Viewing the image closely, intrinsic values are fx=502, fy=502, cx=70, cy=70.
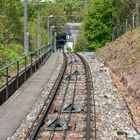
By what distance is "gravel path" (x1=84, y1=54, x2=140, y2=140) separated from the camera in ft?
41.9

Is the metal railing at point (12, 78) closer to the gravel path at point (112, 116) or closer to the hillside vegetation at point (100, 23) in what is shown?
the gravel path at point (112, 116)

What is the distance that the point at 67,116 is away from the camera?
15297 millimetres

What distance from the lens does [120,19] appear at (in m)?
79.8

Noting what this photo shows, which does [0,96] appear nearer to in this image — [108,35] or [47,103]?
[47,103]

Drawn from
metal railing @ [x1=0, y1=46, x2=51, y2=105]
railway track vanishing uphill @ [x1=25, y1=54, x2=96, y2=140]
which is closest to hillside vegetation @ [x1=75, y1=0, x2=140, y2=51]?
metal railing @ [x1=0, y1=46, x2=51, y2=105]

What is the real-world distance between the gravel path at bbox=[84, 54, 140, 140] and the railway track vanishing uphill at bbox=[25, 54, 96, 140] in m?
0.22

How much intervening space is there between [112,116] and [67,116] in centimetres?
137

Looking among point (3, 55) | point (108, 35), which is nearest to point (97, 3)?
point (108, 35)

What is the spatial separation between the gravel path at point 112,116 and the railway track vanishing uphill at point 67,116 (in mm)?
223

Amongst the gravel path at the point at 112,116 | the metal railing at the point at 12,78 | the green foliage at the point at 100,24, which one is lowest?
the gravel path at the point at 112,116

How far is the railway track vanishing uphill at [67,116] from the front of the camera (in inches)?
504

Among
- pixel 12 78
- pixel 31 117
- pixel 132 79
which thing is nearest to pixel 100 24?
pixel 132 79

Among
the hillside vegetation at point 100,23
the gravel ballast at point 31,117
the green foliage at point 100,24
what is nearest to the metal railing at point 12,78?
the gravel ballast at point 31,117

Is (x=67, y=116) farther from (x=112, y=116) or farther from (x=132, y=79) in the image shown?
(x=132, y=79)
